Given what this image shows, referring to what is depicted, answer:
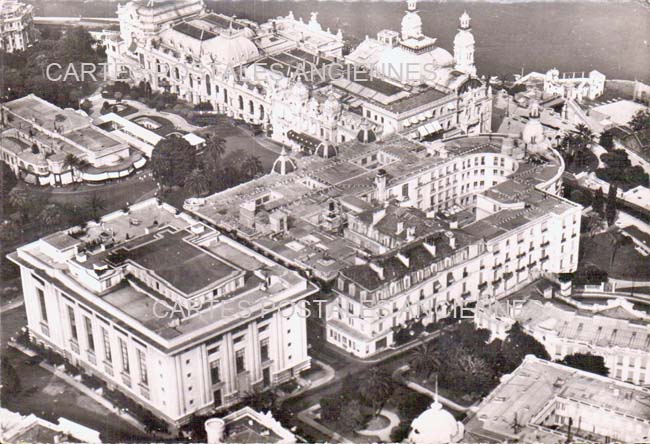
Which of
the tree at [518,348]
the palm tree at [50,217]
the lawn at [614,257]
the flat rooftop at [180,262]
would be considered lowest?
the lawn at [614,257]

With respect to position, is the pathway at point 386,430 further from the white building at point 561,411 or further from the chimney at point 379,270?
the chimney at point 379,270

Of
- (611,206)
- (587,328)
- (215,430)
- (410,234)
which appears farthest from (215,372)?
(611,206)

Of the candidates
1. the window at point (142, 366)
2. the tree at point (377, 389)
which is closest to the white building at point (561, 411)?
the tree at point (377, 389)

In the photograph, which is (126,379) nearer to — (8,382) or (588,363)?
(8,382)

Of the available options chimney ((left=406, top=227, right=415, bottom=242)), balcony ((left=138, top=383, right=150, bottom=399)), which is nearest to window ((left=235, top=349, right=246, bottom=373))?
balcony ((left=138, top=383, right=150, bottom=399))

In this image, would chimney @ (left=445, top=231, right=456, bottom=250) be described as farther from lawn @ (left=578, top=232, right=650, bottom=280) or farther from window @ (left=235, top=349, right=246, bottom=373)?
window @ (left=235, top=349, right=246, bottom=373)

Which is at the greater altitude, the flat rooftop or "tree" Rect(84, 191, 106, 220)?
the flat rooftop

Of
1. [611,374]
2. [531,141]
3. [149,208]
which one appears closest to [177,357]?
[149,208]
